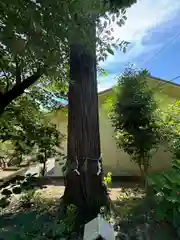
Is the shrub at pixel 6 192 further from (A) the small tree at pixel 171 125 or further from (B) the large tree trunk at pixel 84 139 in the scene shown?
(A) the small tree at pixel 171 125

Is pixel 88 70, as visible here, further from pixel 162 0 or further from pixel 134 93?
pixel 134 93

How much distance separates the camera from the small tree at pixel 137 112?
797cm

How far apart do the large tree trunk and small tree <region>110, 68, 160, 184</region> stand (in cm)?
357

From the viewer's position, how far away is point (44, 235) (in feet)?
5.13

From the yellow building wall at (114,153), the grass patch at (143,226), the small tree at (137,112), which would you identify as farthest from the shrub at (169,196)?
the yellow building wall at (114,153)

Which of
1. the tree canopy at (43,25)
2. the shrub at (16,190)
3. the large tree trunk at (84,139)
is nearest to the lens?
the tree canopy at (43,25)

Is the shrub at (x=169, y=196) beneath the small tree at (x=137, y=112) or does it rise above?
beneath

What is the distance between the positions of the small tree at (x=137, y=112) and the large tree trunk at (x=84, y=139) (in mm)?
3571

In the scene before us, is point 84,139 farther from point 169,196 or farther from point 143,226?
point 169,196

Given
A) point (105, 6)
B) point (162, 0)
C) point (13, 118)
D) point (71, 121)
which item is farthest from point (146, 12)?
point (13, 118)

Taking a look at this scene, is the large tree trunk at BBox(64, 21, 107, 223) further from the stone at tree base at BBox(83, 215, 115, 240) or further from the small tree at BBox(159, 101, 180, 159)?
the small tree at BBox(159, 101, 180, 159)

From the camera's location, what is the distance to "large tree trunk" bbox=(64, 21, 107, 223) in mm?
4230

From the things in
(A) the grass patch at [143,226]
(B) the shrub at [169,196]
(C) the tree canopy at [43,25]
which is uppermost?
(C) the tree canopy at [43,25]

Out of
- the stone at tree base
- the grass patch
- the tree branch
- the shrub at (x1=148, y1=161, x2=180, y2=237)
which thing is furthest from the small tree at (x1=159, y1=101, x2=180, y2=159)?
the stone at tree base
